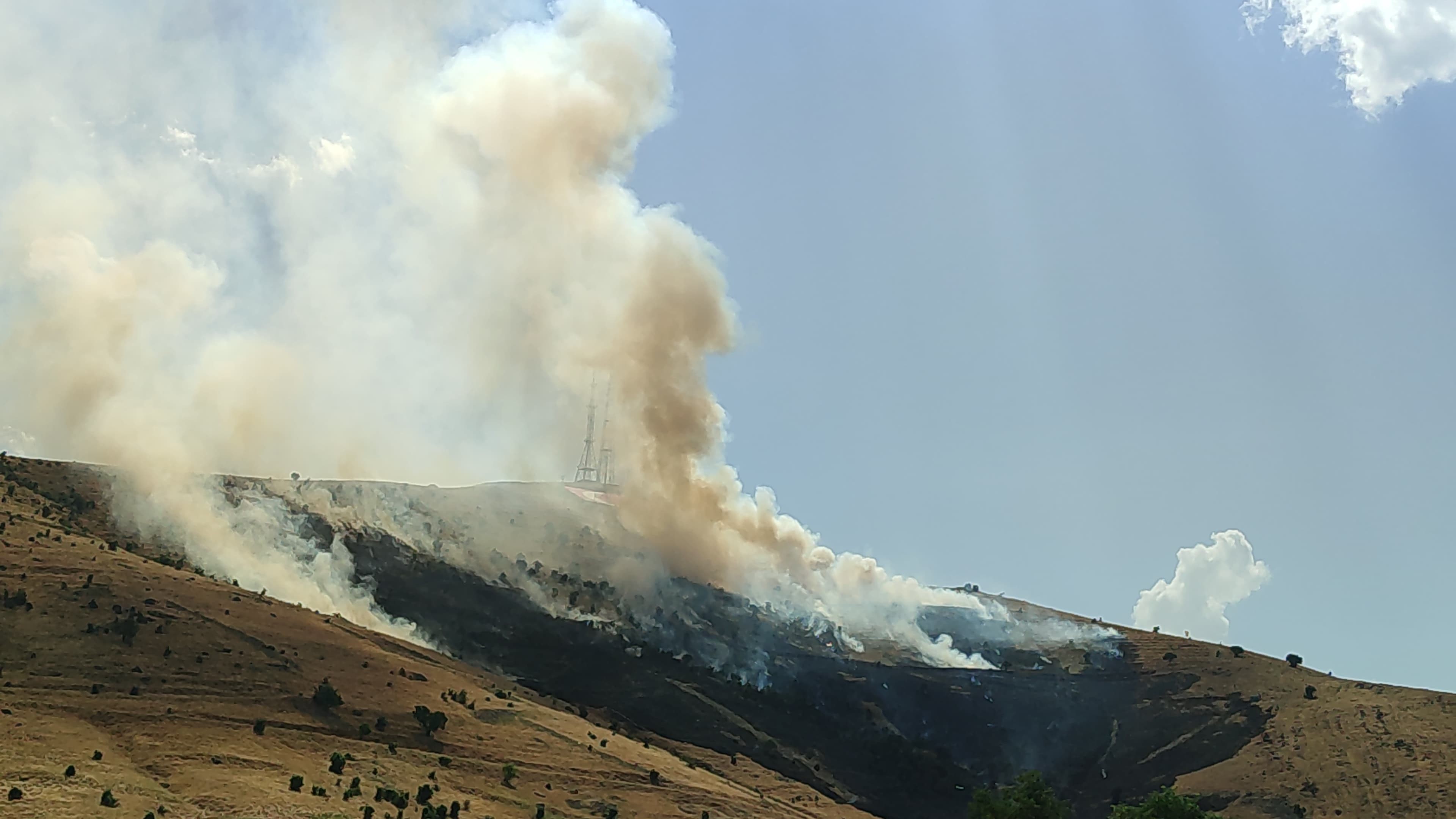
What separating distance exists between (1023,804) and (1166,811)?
12.6m

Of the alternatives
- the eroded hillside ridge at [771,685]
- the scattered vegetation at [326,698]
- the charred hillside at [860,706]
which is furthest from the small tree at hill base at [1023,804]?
the scattered vegetation at [326,698]

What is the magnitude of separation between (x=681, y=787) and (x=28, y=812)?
201 feet

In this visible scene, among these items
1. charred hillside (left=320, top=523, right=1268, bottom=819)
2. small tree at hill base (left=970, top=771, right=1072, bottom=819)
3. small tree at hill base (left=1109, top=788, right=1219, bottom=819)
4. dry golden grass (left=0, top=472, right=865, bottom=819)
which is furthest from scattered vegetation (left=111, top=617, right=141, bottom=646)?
small tree at hill base (left=1109, top=788, right=1219, bottom=819)

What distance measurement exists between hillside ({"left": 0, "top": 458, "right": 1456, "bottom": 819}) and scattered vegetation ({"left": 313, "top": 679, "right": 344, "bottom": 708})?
112 cm

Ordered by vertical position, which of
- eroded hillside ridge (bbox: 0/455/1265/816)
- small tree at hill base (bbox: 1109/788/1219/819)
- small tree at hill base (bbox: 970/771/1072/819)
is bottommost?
small tree at hill base (bbox: 970/771/1072/819)

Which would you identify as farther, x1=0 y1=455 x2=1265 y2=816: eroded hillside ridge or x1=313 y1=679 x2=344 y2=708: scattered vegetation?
x1=0 y1=455 x2=1265 y2=816: eroded hillside ridge

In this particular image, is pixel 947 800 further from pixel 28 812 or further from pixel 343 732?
pixel 28 812

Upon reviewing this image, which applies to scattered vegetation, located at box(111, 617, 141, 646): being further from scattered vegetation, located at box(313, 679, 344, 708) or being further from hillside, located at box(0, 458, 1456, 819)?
scattered vegetation, located at box(313, 679, 344, 708)

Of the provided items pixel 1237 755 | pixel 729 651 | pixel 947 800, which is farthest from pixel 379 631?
pixel 1237 755

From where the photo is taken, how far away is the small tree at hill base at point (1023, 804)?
10350cm

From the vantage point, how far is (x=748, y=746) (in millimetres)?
146750

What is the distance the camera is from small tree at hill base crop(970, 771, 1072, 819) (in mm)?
103500

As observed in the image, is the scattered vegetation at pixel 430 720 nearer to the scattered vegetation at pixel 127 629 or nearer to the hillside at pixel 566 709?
the hillside at pixel 566 709

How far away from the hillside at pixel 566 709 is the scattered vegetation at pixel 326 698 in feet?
3.67
